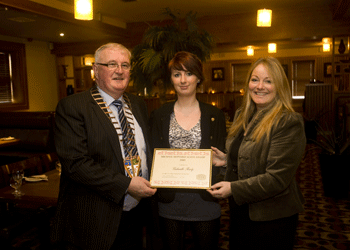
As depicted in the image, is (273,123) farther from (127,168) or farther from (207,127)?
(127,168)

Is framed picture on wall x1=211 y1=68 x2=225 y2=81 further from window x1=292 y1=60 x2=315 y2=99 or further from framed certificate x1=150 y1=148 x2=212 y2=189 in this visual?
framed certificate x1=150 y1=148 x2=212 y2=189

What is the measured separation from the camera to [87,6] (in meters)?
4.62

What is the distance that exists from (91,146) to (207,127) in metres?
0.71

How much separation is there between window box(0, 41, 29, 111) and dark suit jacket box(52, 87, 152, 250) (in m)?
7.74

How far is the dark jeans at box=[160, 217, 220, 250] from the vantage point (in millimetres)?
1958

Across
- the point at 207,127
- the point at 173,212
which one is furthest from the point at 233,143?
the point at 173,212

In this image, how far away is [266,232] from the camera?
1.71 m

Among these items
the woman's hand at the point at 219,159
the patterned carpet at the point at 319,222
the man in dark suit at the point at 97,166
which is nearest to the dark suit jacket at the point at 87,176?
the man in dark suit at the point at 97,166

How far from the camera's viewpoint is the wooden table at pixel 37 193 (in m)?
2.21

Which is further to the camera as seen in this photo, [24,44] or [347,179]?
[24,44]

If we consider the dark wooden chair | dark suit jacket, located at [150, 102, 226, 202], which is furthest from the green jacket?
the dark wooden chair

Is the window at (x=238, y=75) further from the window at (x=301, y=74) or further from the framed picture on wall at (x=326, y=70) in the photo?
the framed picture on wall at (x=326, y=70)

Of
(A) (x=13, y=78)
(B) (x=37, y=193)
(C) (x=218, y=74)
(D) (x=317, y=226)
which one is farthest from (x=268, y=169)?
(C) (x=218, y=74)

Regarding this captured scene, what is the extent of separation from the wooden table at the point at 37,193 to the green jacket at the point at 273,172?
1283mm
